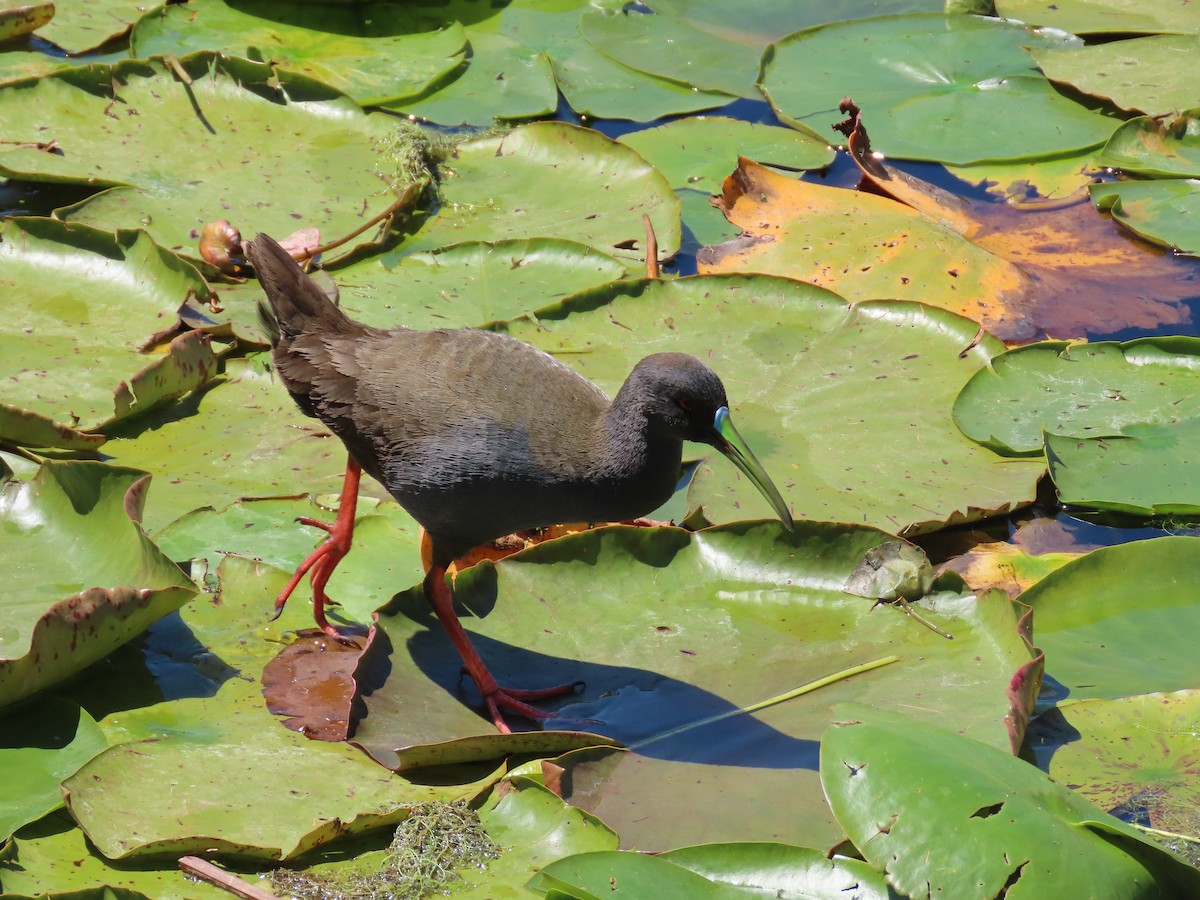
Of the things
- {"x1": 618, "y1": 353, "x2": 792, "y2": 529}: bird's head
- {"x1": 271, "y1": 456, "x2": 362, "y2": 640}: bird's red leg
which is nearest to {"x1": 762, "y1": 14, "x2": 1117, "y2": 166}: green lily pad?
{"x1": 618, "y1": 353, "x2": 792, "y2": 529}: bird's head

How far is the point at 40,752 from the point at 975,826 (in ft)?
5.98

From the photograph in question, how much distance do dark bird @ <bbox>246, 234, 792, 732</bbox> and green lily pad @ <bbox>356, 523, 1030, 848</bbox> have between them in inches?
3.8

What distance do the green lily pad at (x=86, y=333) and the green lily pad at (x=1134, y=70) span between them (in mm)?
3427

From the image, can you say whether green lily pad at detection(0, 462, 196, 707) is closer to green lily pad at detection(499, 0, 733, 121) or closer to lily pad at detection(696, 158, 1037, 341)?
lily pad at detection(696, 158, 1037, 341)

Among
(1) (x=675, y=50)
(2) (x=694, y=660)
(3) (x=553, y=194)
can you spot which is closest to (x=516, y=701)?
(2) (x=694, y=660)

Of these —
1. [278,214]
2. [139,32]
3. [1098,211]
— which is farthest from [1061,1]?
[139,32]

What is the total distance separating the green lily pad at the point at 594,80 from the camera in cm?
503

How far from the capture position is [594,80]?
17.0ft

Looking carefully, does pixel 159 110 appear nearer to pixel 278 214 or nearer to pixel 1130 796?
pixel 278 214

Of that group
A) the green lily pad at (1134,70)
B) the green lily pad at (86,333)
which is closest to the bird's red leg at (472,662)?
the green lily pad at (86,333)

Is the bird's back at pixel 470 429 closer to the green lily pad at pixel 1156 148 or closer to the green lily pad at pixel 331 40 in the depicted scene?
the green lily pad at pixel 331 40

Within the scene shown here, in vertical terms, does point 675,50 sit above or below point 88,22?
above

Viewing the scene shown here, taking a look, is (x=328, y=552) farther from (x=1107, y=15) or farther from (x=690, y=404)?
(x=1107, y=15)

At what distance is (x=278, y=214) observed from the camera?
13.9ft
